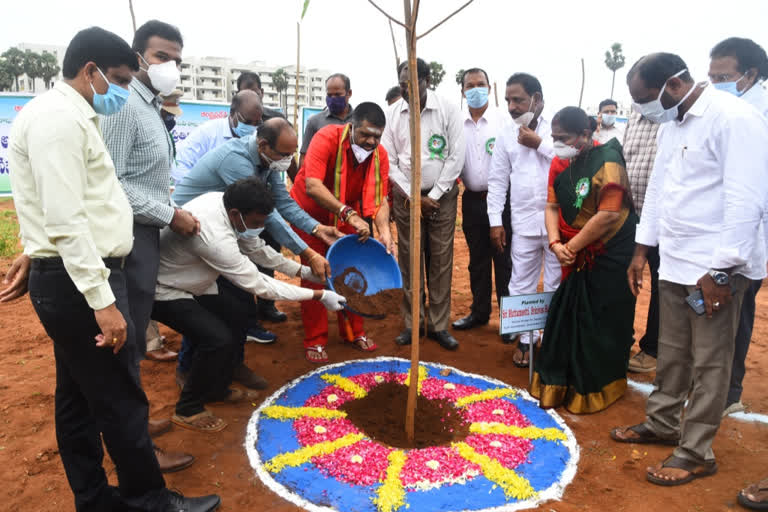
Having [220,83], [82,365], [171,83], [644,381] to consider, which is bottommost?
[644,381]

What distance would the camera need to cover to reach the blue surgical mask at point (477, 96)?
4.82m

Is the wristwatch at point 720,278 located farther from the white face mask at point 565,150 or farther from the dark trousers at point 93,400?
the dark trousers at point 93,400

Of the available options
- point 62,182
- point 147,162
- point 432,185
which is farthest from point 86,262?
point 432,185

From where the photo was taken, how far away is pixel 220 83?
287 ft

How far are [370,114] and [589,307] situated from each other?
2.12m

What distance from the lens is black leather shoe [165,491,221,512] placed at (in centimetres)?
246

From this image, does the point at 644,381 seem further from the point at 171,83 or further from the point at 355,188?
the point at 171,83

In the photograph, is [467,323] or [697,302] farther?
[467,323]

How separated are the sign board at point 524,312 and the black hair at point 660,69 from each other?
1.65m

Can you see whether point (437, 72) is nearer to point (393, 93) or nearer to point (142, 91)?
point (393, 93)

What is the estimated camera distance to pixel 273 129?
3.47 m

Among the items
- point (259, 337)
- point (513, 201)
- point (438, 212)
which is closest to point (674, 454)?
point (513, 201)

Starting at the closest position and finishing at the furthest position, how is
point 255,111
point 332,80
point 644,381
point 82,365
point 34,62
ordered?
point 82,365 → point 644,381 → point 255,111 → point 332,80 → point 34,62

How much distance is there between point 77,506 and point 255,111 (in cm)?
332
